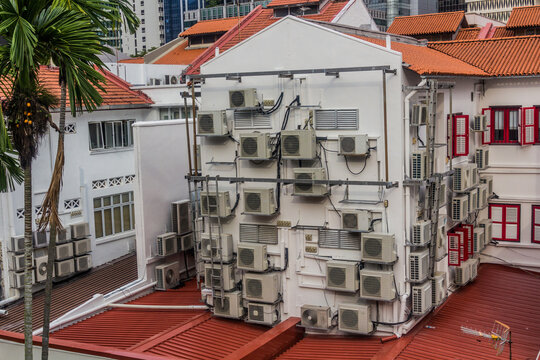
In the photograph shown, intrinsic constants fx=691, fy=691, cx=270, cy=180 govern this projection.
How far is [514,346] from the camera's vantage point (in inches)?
665

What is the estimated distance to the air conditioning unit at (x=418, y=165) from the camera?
57.2ft

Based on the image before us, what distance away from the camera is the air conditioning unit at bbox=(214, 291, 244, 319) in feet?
63.4

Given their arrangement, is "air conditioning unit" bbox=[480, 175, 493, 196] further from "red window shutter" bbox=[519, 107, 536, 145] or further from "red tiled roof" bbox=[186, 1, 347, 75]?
"red tiled roof" bbox=[186, 1, 347, 75]

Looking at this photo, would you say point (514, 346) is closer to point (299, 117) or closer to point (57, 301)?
point (299, 117)

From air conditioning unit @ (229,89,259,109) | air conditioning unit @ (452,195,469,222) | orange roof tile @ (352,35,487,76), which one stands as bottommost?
air conditioning unit @ (452,195,469,222)

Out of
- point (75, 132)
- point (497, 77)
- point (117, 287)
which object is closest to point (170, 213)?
point (117, 287)

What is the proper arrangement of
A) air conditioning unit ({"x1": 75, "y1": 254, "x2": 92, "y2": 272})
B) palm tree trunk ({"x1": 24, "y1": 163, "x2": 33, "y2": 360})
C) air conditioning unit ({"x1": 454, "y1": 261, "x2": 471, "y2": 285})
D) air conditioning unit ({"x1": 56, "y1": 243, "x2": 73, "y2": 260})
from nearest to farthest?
palm tree trunk ({"x1": 24, "y1": 163, "x2": 33, "y2": 360}), air conditioning unit ({"x1": 454, "y1": 261, "x2": 471, "y2": 285}), air conditioning unit ({"x1": 56, "y1": 243, "x2": 73, "y2": 260}), air conditioning unit ({"x1": 75, "y1": 254, "x2": 92, "y2": 272})

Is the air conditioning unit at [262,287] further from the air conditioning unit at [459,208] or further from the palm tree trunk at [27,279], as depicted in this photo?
the palm tree trunk at [27,279]

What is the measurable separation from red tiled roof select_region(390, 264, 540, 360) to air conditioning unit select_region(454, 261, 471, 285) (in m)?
0.42

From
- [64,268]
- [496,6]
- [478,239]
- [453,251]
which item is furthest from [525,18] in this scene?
[496,6]

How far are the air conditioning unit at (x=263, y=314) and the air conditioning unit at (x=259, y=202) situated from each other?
8.55 feet

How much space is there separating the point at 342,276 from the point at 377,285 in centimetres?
94

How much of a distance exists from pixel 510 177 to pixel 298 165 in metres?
8.80

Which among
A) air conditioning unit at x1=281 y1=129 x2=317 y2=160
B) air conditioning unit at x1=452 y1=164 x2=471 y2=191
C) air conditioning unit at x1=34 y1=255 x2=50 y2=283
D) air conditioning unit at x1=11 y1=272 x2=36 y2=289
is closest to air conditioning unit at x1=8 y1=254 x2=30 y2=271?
air conditioning unit at x1=11 y1=272 x2=36 y2=289
